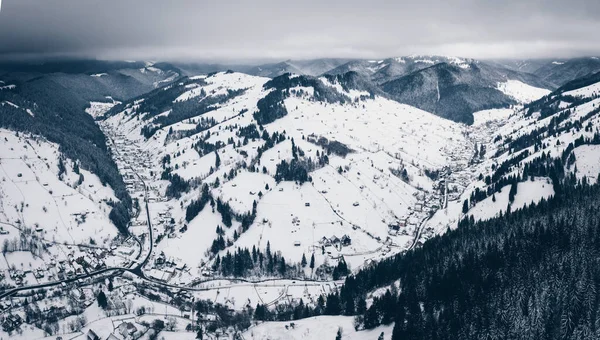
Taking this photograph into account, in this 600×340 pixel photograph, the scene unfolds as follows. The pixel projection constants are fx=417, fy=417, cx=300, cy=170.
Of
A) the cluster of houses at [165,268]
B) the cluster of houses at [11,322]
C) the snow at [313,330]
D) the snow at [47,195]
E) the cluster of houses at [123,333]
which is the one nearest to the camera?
the snow at [313,330]

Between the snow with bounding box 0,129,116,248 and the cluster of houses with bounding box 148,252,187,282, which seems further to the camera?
the snow with bounding box 0,129,116,248

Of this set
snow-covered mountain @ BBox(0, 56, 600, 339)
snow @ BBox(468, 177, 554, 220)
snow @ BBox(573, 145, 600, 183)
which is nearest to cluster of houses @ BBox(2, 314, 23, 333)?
snow-covered mountain @ BBox(0, 56, 600, 339)

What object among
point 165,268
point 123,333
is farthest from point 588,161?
point 123,333

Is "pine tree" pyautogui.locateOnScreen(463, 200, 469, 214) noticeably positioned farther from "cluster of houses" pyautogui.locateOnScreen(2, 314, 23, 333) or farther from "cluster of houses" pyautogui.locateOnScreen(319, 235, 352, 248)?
"cluster of houses" pyautogui.locateOnScreen(2, 314, 23, 333)

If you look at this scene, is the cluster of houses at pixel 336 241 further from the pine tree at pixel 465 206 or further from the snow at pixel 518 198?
the pine tree at pixel 465 206

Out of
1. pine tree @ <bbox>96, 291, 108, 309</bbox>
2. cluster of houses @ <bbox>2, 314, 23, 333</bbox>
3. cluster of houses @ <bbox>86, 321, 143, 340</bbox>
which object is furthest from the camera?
pine tree @ <bbox>96, 291, 108, 309</bbox>

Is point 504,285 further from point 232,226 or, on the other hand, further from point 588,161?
point 588,161

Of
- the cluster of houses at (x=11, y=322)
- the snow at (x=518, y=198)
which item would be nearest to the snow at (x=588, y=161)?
the snow at (x=518, y=198)
